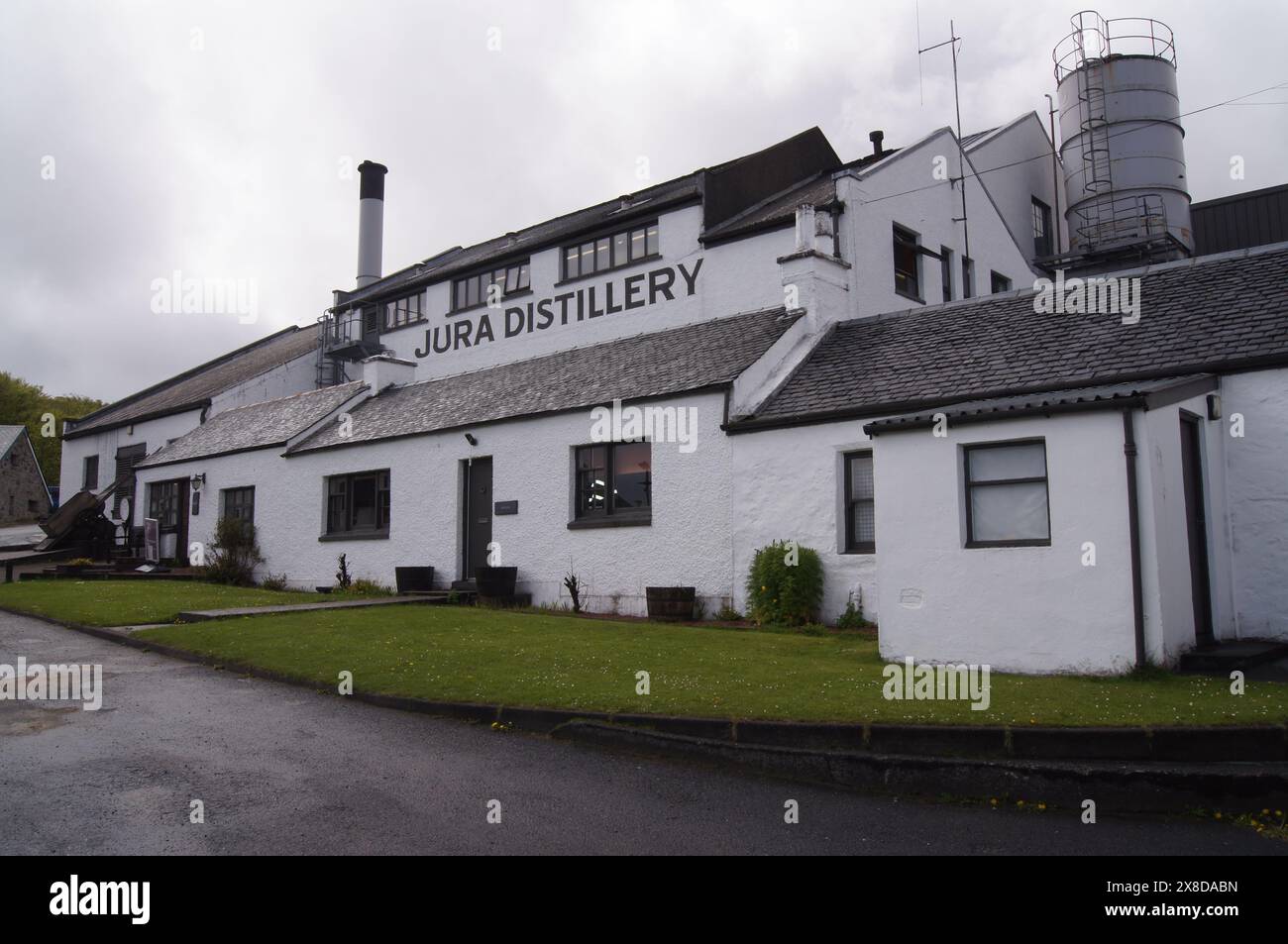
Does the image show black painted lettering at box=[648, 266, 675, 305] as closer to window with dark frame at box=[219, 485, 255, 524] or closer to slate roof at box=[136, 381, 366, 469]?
slate roof at box=[136, 381, 366, 469]

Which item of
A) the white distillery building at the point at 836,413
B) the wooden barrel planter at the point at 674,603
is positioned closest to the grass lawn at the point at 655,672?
the wooden barrel planter at the point at 674,603

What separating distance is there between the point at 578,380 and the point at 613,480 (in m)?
3.22

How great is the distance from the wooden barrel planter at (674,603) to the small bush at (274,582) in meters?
11.8

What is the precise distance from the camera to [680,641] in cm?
1231

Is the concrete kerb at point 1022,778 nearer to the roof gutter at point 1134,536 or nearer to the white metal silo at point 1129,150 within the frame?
the roof gutter at point 1134,536

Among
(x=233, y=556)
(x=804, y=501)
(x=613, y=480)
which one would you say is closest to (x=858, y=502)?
(x=804, y=501)

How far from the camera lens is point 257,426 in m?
28.3

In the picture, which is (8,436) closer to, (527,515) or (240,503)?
(240,503)

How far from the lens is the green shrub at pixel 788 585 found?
14.1 m

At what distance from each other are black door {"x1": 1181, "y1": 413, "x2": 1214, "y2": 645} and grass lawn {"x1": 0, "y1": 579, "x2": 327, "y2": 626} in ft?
46.4

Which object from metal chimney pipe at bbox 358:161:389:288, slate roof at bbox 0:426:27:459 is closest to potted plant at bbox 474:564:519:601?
metal chimney pipe at bbox 358:161:389:288

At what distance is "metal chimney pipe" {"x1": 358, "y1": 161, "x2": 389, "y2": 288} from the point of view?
122 feet

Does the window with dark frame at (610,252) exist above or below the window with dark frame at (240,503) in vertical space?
above

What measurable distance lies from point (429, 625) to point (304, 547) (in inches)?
428
